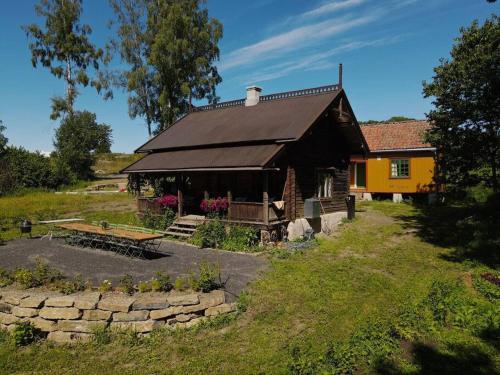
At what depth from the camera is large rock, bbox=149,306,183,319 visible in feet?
25.1

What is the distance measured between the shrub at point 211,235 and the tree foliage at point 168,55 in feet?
60.8

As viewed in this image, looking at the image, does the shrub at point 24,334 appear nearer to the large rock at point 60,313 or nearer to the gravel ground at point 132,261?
the large rock at point 60,313

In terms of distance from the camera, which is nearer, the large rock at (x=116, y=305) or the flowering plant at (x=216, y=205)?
the large rock at (x=116, y=305)

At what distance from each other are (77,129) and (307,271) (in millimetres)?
39800

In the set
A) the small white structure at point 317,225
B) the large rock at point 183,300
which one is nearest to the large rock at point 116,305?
the large rock at point 183,300

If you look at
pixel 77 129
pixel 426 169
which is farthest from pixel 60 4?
pixel 426 169

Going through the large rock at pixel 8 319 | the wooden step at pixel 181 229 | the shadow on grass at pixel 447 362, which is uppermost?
the wooden step at pixel 181 229

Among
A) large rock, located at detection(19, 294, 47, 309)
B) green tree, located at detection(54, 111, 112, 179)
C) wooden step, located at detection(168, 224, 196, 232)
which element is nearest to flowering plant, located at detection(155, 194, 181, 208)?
wooden step, located at detection(168, 224, 196, 232)

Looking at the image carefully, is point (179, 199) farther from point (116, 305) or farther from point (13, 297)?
point (116, 305)

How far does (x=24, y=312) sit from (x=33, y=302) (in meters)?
0.30

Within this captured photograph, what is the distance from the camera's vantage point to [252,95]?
66.5ft

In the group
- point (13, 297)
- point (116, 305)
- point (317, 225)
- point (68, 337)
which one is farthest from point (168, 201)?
point (68, 337)

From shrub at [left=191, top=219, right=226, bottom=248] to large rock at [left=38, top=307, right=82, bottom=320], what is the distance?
269 inches

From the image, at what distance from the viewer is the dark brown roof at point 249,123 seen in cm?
1575
